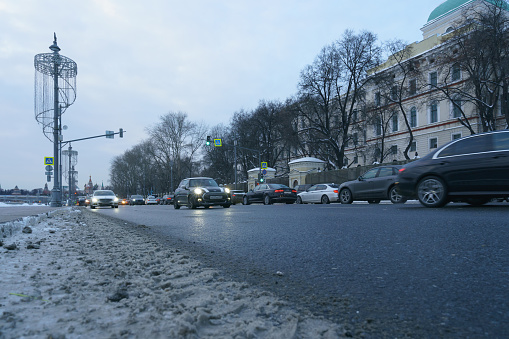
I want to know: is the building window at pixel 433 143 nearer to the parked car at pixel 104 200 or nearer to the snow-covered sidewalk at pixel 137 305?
the parked car at pixel 104 200

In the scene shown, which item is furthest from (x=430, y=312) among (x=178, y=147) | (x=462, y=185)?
(x=178, y=147)

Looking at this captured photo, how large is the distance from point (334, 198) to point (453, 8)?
34.4 meters

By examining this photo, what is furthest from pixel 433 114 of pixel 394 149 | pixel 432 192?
pixel 432 192

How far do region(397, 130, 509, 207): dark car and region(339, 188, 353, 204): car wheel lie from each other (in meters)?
7.44

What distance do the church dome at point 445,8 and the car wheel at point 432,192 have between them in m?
41.8

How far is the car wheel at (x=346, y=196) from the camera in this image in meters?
16.4

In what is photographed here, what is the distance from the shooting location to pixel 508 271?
230cm

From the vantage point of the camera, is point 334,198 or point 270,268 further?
point 334,198

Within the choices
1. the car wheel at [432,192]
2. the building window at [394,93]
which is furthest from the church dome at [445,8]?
the car wheel at [432,192]

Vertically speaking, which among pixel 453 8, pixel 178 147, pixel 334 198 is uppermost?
pixel 453 8

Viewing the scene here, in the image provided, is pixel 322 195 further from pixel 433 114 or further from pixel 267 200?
pixel 433 114

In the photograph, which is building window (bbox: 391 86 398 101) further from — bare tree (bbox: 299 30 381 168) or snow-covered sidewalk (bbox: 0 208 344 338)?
snow-covered sidewalk (bbox: 0 208 344 338)

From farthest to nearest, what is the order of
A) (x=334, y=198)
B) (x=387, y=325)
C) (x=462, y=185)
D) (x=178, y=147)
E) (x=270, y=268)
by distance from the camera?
1. (x=178, y=147)
2. (x=334, y=198)
3. (x=462, y=185)
4. (x=270, y=268)
5. (x=387, y=325)

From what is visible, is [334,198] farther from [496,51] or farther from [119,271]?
[119,271]
